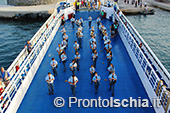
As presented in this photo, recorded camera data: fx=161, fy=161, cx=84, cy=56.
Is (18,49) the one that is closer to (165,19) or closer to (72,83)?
(72,83)

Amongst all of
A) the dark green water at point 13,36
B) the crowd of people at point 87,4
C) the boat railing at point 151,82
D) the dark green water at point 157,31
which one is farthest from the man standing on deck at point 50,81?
the crowd of people at point 87,4

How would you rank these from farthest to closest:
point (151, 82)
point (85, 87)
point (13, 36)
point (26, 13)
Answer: point (26, 13) < point (13, 36) < point (85, 87) < point (151, 82)

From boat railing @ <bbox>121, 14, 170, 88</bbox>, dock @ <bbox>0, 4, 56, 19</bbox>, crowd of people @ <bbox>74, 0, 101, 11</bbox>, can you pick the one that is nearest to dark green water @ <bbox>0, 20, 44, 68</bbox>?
dock @ <bbox>0, 4, 56, 19</bbox>

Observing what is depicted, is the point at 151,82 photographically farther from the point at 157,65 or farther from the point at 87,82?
the point at 87,82

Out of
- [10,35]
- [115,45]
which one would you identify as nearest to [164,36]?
[115,45]

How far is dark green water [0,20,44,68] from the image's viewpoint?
22.3 metres

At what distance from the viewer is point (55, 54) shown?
14.2 metres

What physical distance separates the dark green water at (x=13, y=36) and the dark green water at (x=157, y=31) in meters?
19.9

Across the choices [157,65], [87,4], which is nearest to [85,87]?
[157,65]

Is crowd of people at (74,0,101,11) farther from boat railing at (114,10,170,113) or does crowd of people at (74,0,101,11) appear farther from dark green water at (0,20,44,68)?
boat railing at (114,10,170,113)

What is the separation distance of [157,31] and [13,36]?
2632 centimetres

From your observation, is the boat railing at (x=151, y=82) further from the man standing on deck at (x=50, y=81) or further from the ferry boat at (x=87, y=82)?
the man standing on deck at (x=50, y=81)

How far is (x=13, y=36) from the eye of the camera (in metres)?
29.2

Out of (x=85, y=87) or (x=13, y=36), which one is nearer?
(x=85, y=87)
